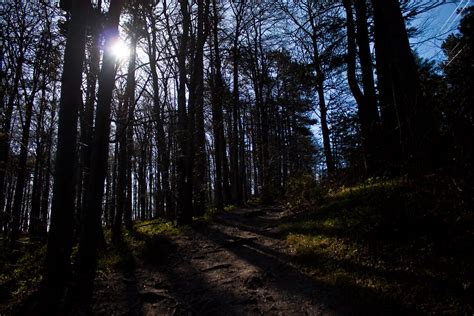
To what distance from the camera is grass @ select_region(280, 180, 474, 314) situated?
133 inches

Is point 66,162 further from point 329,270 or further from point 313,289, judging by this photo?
point 329,270

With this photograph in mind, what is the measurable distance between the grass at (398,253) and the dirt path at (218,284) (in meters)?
0.45

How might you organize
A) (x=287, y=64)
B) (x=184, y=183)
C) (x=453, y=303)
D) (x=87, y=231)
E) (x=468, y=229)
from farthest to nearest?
(x=287, y=64), (x=184, y=183), (x=87, y=231), (x=468, y=229), (x=453, y=303)

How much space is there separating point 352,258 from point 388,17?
4961mm

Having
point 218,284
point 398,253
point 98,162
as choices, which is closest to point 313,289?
point 398,253

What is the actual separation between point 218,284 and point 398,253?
9.14ft

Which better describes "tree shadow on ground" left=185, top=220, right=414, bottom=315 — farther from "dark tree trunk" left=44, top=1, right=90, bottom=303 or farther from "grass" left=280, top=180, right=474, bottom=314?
"dark tree trunk" left=44, top=1, right=90, bottom=303

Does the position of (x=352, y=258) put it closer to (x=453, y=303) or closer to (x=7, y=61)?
(x=453, y=303)

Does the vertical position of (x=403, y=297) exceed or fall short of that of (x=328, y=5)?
it falls short

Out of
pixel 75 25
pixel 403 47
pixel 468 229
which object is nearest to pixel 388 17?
pixel 403 47

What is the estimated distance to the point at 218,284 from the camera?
5289 mm

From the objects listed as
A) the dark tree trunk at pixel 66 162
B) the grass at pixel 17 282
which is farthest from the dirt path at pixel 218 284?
the grass at pixel 17 282

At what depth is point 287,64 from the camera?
20.8m

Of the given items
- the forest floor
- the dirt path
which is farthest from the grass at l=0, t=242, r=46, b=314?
the dirt path
